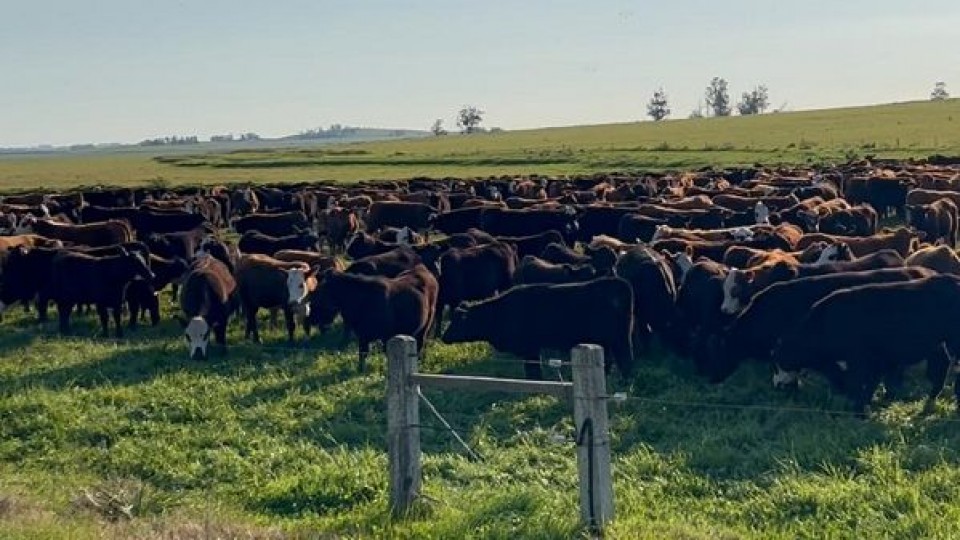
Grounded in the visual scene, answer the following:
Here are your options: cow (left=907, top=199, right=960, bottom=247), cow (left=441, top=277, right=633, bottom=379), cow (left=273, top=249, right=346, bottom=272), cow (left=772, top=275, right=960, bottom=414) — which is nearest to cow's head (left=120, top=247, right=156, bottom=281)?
cow (left=273, top=249, right=346, bottom=272)

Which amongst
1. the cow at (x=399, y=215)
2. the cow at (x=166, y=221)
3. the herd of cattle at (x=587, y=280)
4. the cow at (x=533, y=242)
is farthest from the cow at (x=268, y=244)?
the cow at (x=399, y=215)

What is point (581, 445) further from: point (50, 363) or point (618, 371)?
point (50, 363)

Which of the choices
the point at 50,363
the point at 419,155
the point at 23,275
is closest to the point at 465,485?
the point at 50,363

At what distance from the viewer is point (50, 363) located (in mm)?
14961

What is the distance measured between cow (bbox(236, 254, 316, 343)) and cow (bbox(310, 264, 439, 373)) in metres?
1.44

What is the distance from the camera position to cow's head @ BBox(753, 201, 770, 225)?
23234 millimetres

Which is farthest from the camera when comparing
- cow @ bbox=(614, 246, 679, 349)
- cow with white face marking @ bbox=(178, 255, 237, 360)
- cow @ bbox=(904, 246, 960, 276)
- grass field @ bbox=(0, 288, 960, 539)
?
cow with white face marking @ bbox=(178, 255, 237, 360)

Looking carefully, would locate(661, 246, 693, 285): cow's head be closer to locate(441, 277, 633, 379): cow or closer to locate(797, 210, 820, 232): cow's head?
locate(441, 277, 633, 379): cow

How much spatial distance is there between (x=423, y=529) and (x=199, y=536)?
1.38m

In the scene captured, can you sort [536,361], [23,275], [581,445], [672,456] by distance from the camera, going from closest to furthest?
1. [581,445]
2. [672,456]
3. [536,361]
4. [23,275]

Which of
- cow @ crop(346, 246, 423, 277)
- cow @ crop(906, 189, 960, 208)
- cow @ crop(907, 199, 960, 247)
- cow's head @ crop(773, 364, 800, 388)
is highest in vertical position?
cow @ crop(346, 246, 423, 277)

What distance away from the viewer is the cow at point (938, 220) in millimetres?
24234

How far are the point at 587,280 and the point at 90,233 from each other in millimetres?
13222

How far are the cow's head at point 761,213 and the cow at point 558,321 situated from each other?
10.3 metres
